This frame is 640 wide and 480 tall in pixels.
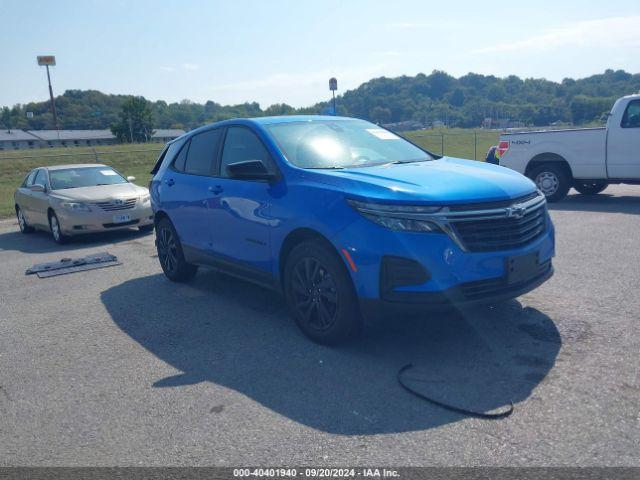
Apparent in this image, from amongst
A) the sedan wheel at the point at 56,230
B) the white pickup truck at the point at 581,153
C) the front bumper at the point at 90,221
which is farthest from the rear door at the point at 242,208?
the white pickup truck at the point at 581,153

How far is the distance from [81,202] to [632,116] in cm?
1037

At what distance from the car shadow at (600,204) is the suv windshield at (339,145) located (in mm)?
6584

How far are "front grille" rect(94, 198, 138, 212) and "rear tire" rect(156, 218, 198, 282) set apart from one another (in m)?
4.07

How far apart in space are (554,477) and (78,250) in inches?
367

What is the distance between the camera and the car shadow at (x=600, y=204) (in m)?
11.4

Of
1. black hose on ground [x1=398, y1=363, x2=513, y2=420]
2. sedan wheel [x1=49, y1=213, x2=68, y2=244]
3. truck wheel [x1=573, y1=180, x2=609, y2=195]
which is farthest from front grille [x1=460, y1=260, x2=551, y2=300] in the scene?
truck wheel [x1=573, y1=180, x2=609, y2=195]

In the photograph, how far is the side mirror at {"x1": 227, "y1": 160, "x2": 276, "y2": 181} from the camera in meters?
5.27

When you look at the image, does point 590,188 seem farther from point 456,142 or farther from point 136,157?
point 136,157

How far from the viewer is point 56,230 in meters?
11.4

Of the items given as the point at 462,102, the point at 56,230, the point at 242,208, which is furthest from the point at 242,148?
the point at 462,102

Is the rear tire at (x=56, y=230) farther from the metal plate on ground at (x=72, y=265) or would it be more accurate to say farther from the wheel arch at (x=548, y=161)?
the wheel arch at (x=548, y=161)

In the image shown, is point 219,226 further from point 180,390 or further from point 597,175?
point 597,175

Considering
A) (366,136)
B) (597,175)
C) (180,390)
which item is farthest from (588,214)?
(180,390)

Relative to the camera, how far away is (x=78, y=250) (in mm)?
10633
